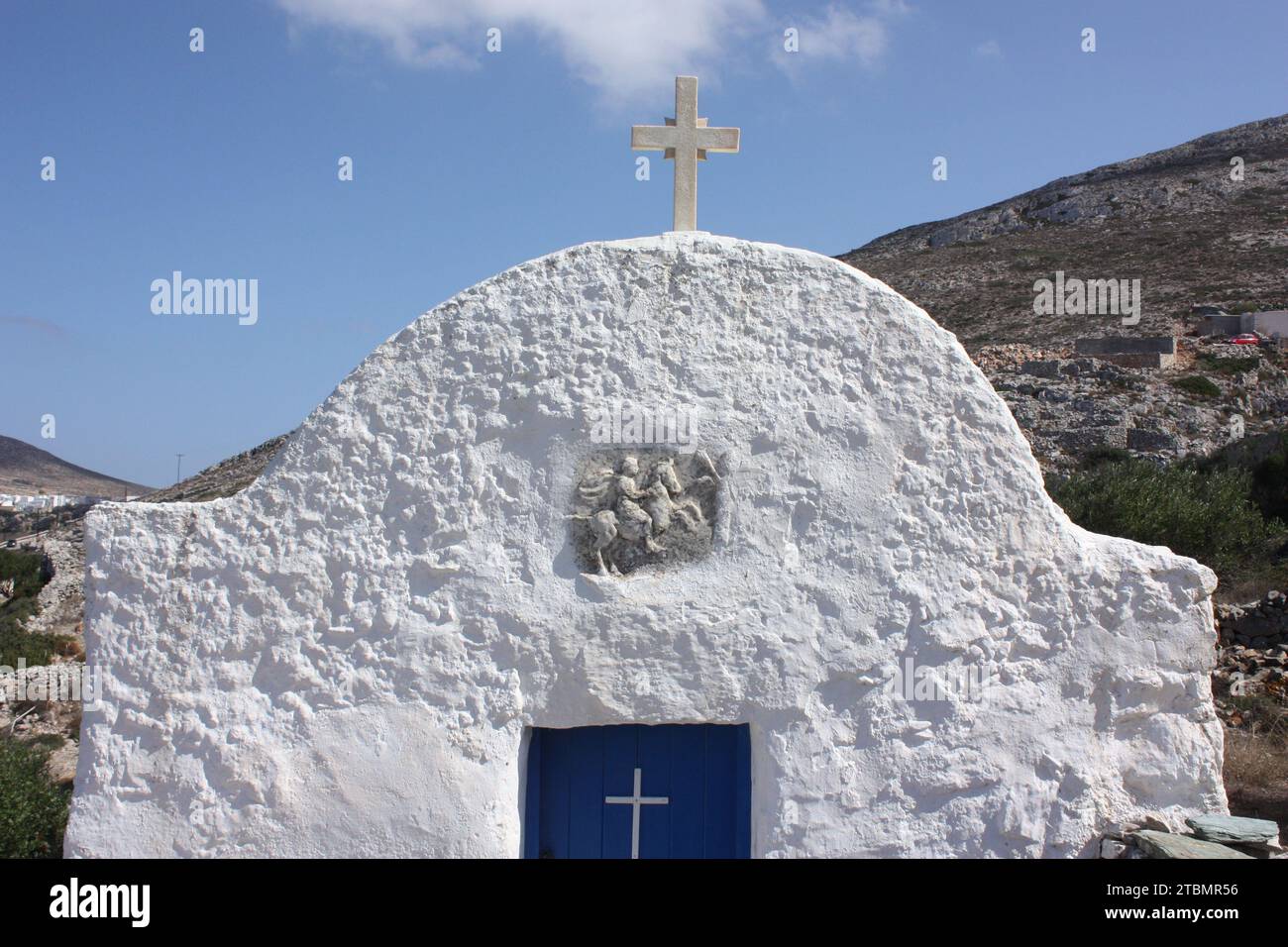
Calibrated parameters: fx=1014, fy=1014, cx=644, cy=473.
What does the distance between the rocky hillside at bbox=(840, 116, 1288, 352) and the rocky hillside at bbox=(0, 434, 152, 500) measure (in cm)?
3742

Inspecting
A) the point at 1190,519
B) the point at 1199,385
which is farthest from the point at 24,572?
the point at 1199,385

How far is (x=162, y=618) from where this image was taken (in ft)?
14.2

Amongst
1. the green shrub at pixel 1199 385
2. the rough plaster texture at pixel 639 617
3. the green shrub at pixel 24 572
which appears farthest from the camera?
the green shrub at pixel 1199 385

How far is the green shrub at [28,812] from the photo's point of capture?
6.64 metres

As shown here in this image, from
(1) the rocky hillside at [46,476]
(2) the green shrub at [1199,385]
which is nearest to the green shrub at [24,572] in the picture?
(2) the green shrub at [1199,385]

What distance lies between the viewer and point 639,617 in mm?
4320

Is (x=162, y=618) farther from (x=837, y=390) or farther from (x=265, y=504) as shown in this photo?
(x=837, y=390)

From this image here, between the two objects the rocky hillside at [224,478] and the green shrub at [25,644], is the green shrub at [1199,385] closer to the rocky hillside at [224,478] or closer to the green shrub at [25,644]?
the rocky hillside at [224,478]

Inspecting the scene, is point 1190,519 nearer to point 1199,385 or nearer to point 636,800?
point 1199,385

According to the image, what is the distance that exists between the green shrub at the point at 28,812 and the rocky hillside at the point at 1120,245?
2281cm

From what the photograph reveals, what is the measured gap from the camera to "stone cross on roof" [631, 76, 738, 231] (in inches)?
198

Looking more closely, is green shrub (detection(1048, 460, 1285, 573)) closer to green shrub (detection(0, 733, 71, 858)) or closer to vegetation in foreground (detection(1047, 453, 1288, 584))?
vegetation in foreground (detection(1047, 453, 1288, 584))

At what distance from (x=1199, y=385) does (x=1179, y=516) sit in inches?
356

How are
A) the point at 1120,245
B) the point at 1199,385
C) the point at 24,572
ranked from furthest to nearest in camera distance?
the point at 1120,245 < the point at 1199,385 < the point at 24,572
